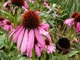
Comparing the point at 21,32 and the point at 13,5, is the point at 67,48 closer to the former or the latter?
the point at 21,32

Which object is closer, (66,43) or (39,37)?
(39,37)

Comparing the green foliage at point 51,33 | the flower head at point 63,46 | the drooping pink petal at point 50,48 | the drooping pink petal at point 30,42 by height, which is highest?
the green foliage at point 51,33

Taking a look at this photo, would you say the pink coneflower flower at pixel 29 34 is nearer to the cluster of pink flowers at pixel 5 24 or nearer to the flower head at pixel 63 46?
the flower head at pixel 63 46

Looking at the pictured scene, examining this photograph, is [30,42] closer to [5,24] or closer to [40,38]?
[40,38]

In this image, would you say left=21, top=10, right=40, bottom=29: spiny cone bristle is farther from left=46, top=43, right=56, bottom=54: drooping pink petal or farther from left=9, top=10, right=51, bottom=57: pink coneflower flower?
left=46, top=43, right=56, bottom=54: drooping pink petal

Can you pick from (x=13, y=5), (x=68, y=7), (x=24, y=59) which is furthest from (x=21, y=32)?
(x=68, y=7)

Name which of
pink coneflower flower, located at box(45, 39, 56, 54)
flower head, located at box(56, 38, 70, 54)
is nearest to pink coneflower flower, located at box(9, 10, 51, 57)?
flower head, located at box(56, 38, 70, 54)

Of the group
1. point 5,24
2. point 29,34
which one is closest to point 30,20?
point 29,34

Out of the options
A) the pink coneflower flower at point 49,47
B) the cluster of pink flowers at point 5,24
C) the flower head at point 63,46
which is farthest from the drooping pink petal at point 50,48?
the cluster of pink flowers at point 5,24
